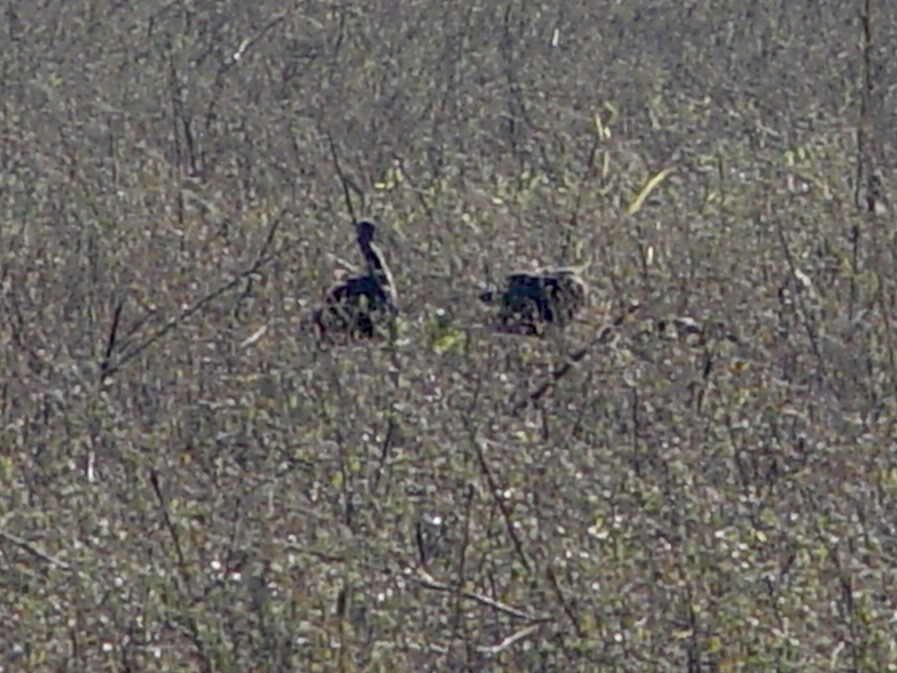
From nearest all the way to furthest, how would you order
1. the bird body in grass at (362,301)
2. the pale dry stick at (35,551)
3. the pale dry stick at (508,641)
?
the pale dry stick at (508,641)
the pale dry stick at (35,551)
the bird body in grass at (362,301)

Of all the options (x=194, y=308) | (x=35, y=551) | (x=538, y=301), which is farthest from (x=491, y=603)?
(x=194, y=308)

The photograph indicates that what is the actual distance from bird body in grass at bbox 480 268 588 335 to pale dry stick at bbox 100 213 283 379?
35 cm

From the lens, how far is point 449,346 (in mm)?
3217

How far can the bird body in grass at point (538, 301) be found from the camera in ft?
10.7

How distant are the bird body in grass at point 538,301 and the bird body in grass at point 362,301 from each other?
0.48ft

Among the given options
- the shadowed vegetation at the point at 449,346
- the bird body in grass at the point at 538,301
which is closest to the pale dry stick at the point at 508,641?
the shadowed vegetation at the point at 449,346

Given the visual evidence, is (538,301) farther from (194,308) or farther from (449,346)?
(194,308)

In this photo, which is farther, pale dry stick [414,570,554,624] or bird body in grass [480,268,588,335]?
bird body in grass [480,268,588,335]

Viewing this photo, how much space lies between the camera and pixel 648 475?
2.87 metres

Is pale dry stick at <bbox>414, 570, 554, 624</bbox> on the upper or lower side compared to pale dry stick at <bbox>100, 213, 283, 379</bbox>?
lower

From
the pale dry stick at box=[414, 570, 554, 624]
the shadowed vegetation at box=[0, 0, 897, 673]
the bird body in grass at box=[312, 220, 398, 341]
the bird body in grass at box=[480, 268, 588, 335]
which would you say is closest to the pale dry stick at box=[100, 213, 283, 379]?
the shadowed vegetation at box=[0, 0, 897, 673]

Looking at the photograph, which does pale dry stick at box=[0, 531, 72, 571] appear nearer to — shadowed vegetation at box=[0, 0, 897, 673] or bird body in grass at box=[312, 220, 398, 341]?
shadowed vegetation at box=[0, 0, 897, 673]

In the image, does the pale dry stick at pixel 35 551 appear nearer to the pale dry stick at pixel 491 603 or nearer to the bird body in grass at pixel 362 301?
the pale dry stick at pixel 491 603

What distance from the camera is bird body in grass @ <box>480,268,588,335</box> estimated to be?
10.7 feet
